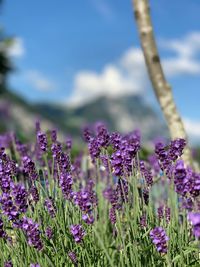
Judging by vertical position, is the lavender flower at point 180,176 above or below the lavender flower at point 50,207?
below

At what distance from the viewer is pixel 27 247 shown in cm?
409

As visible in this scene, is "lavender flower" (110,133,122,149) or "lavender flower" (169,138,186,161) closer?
"lavender flower" (169,138,186,161)

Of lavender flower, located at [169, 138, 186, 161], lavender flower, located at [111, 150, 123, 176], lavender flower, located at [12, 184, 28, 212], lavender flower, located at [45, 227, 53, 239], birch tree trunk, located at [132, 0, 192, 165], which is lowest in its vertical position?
lavender flower, located at [45, 227, 53, 239]

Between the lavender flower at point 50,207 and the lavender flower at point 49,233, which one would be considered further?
the lavender flower at point 50,207

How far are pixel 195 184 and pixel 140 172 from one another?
4.00 ft

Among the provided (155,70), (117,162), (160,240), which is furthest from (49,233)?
(155,70)

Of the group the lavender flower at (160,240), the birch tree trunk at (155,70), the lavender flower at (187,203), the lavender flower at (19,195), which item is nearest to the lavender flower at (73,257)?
the lavender flower at (19,195)

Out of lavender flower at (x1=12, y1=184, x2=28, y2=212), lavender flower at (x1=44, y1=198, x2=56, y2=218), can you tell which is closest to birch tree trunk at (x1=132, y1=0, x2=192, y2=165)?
lavender flower at (x1=44, y1=198, x2=56, y2=218)

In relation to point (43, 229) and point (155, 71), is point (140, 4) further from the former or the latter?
point (43, 229)

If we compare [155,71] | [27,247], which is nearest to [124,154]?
[27,247]

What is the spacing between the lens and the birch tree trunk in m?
8.65

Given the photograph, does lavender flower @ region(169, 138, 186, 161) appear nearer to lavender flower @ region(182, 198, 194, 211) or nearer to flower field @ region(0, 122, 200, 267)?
flower field @ region(0, 122, 200, 267)

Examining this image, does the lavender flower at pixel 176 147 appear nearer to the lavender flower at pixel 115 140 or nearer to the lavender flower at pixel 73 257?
the lavender flower at pixel 115 140

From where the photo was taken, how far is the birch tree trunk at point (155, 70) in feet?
28.4
